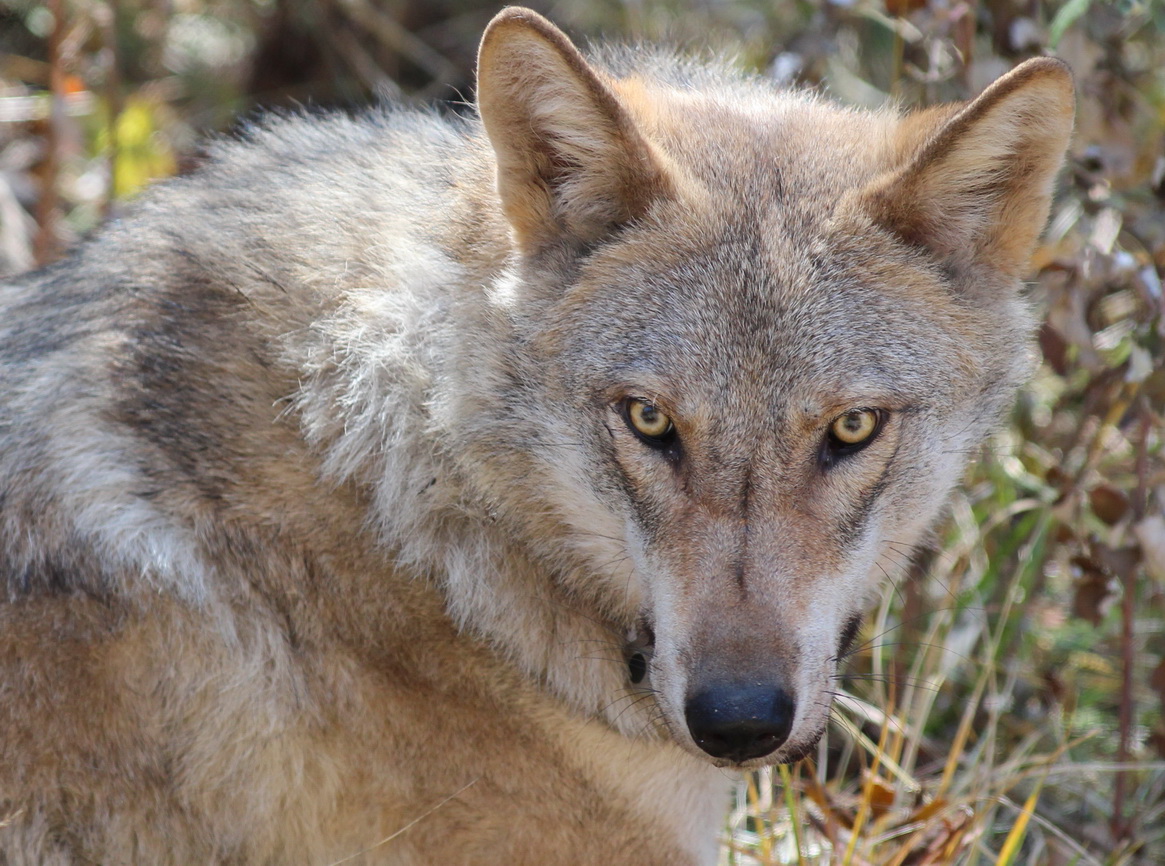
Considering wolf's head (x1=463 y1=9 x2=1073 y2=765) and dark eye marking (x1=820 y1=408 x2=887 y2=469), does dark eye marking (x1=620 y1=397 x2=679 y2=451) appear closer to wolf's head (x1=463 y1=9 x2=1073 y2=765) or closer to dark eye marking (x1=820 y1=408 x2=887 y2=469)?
wolf's head (x1=463 y1=9 x2=1073 y2=765)

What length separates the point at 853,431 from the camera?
2.64m

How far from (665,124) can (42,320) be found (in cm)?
167

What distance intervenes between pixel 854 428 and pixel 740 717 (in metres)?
0.70

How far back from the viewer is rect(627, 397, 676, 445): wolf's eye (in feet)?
8.59

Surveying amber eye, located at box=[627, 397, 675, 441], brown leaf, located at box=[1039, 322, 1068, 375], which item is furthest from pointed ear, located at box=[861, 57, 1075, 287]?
brown leaf, located at box=[1039, 322, 1068, 375]

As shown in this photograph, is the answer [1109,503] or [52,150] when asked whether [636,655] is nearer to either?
[1109,503]

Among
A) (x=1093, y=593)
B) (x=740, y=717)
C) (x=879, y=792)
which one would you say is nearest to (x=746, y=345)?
(x=740, y=717)

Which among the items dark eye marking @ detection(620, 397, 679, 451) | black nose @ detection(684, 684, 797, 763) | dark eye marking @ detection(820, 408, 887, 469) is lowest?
black nose @ detection(684, 684, 797, 763)

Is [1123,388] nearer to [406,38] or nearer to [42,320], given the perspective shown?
[42,320]

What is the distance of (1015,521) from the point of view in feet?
15.8

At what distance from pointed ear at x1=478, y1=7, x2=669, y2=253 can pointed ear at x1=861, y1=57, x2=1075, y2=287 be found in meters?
0.56

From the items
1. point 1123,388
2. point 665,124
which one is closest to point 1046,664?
point 1123,388

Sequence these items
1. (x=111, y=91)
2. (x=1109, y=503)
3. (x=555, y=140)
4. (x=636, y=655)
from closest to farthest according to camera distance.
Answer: (x=555, y=140)
(x=636, y=655)
(x=1109, y=503)
(x=111, y=91)

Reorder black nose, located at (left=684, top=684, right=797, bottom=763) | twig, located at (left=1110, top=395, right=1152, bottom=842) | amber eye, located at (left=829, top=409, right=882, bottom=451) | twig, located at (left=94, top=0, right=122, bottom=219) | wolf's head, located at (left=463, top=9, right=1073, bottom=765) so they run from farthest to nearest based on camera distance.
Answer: twig, located at (left=94, top=0, right=122, bottom=219), twig, located at (left=1110, top=395, right=1152, bottom=842), amber eye, located at (left=829, top=409, right=882, bottom=451), wolf's head, located at (left=463, top=9, right=1073, bottom=765), black nose, located at (left=684, top=684, right=797, bottom=763)
